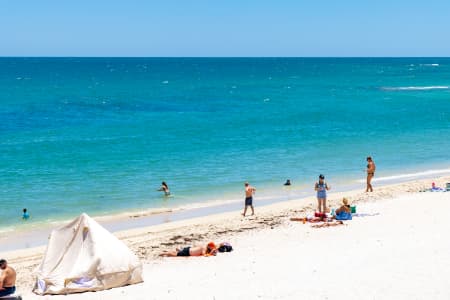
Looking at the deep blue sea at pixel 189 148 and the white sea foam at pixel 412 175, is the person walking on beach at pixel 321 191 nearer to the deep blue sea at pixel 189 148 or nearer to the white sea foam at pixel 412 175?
the deep blue sea at pixel 189 148

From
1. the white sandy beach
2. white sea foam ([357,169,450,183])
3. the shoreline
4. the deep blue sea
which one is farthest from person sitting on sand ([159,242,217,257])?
white sea foam ([357,169,450,183])

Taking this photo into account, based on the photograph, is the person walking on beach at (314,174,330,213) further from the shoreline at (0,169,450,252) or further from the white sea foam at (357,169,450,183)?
the white sea foam at (357,169,450,183)

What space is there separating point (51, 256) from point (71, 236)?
637 mm

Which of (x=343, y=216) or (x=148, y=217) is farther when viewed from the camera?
(x=148, y=217)

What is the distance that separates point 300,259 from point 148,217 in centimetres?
921

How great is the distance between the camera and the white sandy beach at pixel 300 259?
1267 cm

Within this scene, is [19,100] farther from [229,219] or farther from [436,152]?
[229,219]

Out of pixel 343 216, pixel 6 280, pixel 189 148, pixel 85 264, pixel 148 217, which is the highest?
pixel 189 148

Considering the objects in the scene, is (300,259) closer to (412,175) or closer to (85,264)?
(85,264)

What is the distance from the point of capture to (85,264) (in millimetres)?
13609

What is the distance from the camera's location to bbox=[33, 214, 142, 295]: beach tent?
1342cm

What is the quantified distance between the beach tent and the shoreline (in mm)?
5761

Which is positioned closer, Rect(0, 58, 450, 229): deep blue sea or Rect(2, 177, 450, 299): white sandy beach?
Rect(2, 177, 450, 299): white sandy beach

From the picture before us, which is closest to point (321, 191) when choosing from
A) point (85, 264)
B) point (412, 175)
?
point (85, 264)
